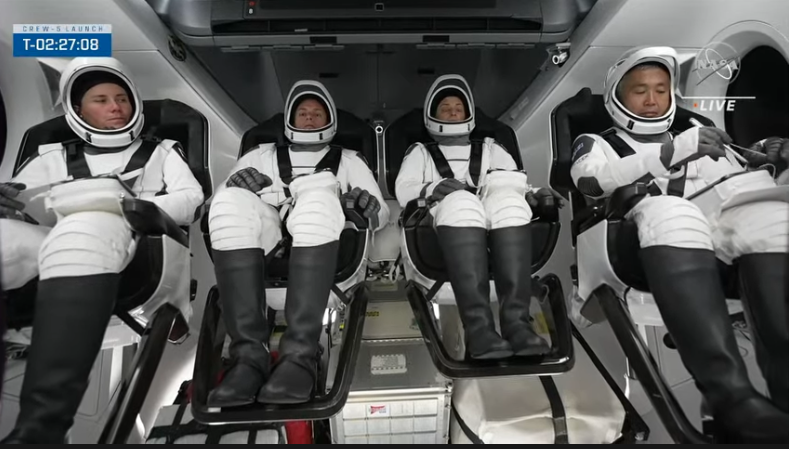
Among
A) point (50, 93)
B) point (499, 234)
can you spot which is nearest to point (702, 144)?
point (499, 234)

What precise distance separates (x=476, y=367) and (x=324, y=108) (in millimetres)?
1106

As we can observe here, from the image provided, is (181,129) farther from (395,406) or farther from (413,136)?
(395,406)

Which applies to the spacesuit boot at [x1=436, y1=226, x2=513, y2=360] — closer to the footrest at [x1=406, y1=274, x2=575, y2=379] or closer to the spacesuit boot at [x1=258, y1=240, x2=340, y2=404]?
the footrest at [x1=406, y1=274, x2=575, y2=379]

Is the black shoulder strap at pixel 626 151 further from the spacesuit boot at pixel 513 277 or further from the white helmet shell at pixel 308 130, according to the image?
the white helmet shell at pixel 308 130

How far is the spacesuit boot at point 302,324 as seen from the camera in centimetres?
105

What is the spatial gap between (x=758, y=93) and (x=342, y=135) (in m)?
1.45

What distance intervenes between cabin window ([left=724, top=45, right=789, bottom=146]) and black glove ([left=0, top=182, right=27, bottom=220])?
2142 millimetres

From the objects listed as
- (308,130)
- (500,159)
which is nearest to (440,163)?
(500,159)

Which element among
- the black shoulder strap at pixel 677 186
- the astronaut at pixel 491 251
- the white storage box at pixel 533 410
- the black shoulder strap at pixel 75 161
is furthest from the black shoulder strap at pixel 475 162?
the black shoulder strap at pixel 75 161

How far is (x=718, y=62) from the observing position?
150 cm

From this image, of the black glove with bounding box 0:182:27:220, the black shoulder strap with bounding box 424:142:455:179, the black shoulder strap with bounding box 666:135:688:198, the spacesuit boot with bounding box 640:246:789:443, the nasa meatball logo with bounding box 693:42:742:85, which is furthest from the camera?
the black shoulder strap with bounding box 424:142:455:179

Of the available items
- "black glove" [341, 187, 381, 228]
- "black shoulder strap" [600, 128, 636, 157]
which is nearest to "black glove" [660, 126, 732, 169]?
"black shoulder strap" [600, 128, 636, 157]

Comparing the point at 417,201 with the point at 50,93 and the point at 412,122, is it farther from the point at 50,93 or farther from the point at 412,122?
the point at 50,93

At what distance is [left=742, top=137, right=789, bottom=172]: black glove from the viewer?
1250mm
